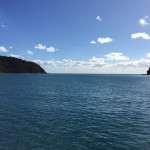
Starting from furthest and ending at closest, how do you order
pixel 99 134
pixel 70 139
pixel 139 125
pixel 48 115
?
pixel 48 115
pixel 139 125
pixel 99 134
pixel 70 139

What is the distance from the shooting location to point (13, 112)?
134 feet

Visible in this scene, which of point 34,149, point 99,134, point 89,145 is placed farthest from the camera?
point 99,134

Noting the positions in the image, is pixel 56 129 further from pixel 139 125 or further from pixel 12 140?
pixel 139 125

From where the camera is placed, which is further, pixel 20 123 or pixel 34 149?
pixel 20 123

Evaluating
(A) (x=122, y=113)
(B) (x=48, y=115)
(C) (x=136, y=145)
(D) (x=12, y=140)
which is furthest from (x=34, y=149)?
(A) (x=122, y=113)

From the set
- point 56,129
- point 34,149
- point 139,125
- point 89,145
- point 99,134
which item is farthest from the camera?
point 139,125

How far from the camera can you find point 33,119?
35.8 meters

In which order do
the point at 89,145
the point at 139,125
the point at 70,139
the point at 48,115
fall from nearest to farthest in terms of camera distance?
the point at 89,145
the point at 70,139
the point at 139,125
the point at 48,115

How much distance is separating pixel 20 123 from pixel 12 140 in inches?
307

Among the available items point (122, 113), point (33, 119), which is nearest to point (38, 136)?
point (33, 119)

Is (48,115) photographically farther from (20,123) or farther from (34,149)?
(34,149)

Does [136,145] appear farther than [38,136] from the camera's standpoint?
No

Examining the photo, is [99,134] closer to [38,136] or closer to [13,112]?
[38,136]

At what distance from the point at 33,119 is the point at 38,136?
30.4 ft
